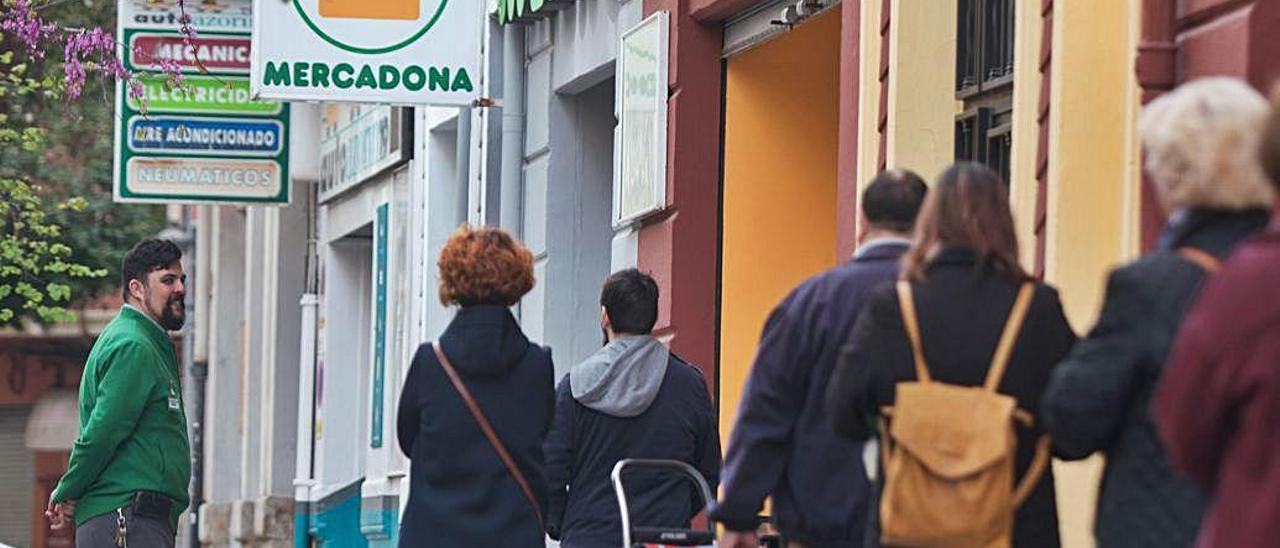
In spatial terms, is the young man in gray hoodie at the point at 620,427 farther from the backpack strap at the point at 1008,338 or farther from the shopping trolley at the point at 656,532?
the backpack strap at the point at 1008,338

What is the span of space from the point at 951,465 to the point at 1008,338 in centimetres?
32

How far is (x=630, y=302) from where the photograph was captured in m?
10.0

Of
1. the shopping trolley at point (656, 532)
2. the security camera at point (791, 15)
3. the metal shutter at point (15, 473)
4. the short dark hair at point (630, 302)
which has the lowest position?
the metal shutter at point (15, 473)

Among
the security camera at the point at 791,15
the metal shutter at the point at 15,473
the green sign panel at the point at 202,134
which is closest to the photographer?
the security camera at the point at 791,15

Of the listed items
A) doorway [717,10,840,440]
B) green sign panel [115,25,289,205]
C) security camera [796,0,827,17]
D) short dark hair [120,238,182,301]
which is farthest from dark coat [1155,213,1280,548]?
green sign panel [115,25,289,205]

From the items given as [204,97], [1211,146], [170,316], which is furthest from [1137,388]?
[204,97]

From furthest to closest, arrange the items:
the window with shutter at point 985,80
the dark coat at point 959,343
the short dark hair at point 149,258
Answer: the short dark hair at point 149,258 < the window with shutter at point 985,80 < the dark coat at point 959,343

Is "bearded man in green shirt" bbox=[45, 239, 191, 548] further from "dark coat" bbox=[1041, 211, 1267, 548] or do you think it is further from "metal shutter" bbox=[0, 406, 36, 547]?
"metal shutter" bbox=[0, 406, 36, 547]

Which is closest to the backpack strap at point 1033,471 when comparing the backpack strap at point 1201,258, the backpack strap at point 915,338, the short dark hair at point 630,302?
the backpack strap at point 915,338

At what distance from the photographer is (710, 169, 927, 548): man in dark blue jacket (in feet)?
23.3

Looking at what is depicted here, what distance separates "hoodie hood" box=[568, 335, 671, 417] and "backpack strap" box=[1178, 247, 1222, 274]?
4.51 meters

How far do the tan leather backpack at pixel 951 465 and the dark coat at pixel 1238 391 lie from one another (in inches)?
64.5

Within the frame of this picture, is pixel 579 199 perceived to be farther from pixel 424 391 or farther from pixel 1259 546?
pixel 1259 546

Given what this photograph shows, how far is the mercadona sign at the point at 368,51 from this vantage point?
1533 cm
